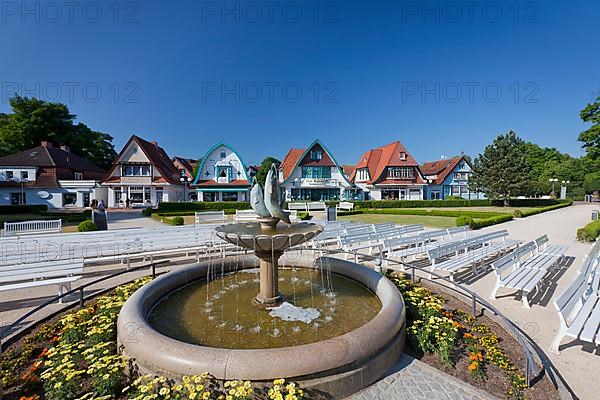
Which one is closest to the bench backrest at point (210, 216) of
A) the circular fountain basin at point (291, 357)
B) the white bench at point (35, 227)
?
the white bench at point (35, 227)

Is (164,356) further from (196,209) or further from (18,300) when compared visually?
(196,209)

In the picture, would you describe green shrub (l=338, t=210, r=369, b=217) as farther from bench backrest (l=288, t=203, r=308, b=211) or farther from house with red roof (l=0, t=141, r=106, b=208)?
house with red roof (l=0, t=141, r=106, b=208)

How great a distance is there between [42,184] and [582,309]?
166 ft

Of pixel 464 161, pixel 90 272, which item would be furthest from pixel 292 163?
pixel 90 272

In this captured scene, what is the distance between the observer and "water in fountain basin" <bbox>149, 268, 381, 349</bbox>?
175 inches

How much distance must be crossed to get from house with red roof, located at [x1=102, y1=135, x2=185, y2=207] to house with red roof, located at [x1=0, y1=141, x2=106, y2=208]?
2666mm

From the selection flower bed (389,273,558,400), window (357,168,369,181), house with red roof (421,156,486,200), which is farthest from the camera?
house with red roof (421,156,486,200)

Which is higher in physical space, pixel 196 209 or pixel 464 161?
pixel 464 161

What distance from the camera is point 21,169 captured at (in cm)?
3634

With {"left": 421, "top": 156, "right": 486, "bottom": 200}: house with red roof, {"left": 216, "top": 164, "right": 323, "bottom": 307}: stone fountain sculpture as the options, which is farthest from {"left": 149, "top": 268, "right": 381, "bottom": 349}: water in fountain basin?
{"left": 421, "top": 156, "right": 486, "bottom": 200}: house with red roof

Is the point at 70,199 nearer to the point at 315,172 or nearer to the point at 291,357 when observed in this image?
the point at 315,172

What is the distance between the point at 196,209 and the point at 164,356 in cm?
3247

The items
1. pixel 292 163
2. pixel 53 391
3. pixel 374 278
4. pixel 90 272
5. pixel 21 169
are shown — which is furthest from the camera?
pixel 292 163

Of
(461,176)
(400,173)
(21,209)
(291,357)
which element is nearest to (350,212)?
(400,173)
